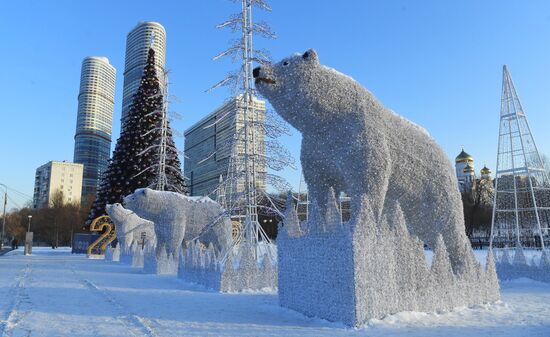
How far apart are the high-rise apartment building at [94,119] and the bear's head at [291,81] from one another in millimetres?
85563

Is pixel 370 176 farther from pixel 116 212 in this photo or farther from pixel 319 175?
pixel 116 212

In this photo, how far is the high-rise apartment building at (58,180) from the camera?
265 feet

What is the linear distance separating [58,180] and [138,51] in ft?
132

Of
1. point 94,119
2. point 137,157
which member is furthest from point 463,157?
point 94,119

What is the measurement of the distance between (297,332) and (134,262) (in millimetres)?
13028

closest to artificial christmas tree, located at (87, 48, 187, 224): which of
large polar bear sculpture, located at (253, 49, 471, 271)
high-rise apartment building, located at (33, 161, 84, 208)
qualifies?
large polar bear sculpture, located at (253, 49, 471, 271)

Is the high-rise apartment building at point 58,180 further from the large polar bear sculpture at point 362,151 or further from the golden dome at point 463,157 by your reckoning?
the large polar bear sculpture at point 362,151

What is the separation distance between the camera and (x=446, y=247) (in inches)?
265

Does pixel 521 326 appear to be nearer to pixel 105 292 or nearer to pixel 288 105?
pixel 288 105

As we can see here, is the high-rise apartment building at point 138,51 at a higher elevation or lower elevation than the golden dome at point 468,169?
higher

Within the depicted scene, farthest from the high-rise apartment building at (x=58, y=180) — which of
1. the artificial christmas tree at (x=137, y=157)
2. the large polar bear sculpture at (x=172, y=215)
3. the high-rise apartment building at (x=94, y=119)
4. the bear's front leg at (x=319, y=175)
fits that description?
the bear's front leg at (x=319, y=175)

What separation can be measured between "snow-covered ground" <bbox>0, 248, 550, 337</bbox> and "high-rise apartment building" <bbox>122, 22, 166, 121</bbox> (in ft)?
139

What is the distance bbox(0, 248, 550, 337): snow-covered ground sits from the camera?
479cm

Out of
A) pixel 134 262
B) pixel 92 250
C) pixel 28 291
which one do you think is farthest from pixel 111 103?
pixel 28 291
